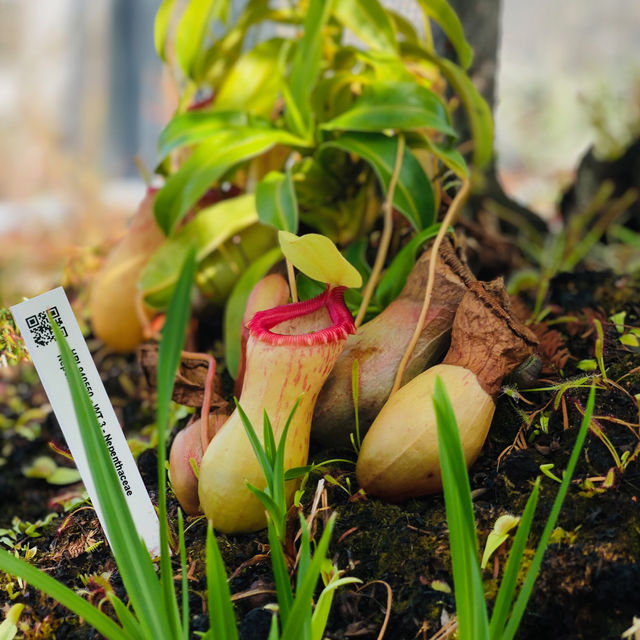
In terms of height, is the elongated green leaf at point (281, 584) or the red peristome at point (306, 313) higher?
the red peristome at point (306, 313)

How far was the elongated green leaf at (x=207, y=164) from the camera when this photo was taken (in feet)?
3.73

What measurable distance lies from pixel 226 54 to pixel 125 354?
28.3 inches

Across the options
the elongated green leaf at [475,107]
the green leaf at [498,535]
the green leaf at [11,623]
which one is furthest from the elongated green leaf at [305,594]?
the elongated green leaf at [475,107]

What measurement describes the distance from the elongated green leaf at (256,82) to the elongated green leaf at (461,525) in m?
0.95

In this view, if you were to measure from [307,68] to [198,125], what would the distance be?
237mm

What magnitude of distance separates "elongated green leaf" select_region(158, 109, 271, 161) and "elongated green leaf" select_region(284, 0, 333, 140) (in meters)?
0.10

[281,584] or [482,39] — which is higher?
[482,39]

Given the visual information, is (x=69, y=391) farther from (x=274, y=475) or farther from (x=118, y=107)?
(x=118, y=107)

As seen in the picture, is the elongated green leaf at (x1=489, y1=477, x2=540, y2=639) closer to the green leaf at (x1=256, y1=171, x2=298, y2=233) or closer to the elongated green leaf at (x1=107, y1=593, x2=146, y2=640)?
the elongated green leaf at (x1=107, y1=593, x2=146, y2=640)

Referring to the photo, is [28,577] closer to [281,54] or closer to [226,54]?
[281,54]

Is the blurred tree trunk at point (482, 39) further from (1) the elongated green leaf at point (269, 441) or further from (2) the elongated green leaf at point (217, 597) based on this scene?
(2) the elongated green leaf at point (217, 597)

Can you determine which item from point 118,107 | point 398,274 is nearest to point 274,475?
point 398,274

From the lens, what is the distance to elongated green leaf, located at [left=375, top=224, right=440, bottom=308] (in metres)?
0.99

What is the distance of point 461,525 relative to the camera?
0.56m
